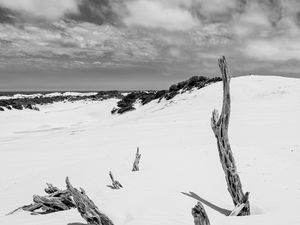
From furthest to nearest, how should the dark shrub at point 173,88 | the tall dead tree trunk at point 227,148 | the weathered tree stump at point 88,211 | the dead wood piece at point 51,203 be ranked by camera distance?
the dark shrub at point 173,88, the dead wood piece at point 51,203, the tall dead tree trunk at point 227,148, the weathered tree stump at point 88,211

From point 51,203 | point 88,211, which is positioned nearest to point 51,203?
point 51,203

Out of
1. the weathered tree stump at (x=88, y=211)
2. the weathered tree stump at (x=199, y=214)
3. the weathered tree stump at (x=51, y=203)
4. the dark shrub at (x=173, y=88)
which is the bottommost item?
the weathered tree stump at (x=51, y=203)

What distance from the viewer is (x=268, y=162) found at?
43.2 feet

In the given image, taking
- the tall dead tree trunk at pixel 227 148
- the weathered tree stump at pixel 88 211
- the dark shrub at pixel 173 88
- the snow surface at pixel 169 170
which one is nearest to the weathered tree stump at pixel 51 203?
the snow surface at pixel 169 170

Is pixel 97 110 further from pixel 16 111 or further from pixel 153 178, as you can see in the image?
pixel 153 178

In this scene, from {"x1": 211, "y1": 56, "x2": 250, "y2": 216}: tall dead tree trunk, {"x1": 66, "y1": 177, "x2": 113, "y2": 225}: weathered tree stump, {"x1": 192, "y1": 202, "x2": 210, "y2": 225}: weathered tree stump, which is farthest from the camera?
{"x1": 211, "y1": 56, "x2": 250, "y2": 216}: tall dead tree trunk

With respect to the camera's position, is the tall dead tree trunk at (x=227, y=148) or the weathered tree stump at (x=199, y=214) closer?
the weathered tree stump at (x=199, y=214)

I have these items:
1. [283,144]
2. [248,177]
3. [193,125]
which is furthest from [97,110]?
[248,177]

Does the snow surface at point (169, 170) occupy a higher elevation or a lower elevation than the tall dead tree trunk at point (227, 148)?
lower

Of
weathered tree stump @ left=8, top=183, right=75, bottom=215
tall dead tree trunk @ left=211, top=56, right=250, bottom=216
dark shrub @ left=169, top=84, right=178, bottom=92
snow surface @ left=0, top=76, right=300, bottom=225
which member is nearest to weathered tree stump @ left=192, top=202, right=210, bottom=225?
snow surface @ left=0, top=76, right=300, bottom=225

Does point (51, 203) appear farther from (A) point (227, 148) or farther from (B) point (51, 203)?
(A) point (227, 148)

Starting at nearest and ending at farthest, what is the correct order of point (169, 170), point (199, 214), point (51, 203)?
point (199, 214)
point (51, 203)
point (169, 170)

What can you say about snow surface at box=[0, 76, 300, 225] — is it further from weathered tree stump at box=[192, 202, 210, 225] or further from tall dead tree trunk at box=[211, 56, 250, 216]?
weathered tree stump at box=[192, 202, 210, 225]

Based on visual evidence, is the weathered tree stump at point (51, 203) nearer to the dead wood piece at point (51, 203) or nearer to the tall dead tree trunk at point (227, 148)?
the dead wood piece at point (51, 203)
